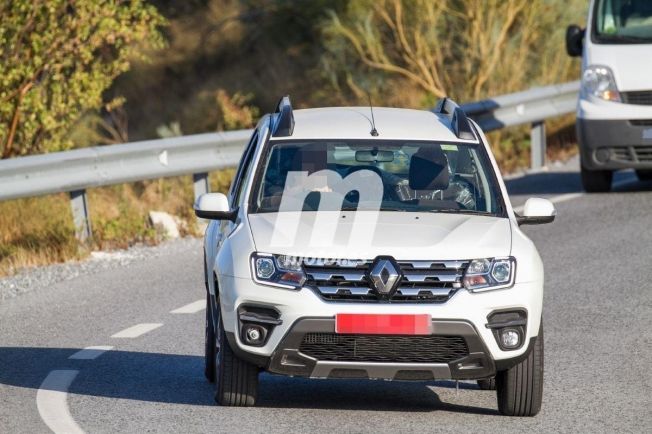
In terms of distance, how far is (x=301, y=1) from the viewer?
29.4 m

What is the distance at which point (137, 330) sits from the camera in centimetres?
1052

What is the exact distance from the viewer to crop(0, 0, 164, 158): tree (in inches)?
677

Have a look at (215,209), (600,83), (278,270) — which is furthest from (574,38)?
A: (278,270)

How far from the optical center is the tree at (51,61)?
1720cm

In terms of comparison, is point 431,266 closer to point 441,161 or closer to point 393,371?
point 393,371

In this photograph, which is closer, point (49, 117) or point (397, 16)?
point (49, 117)

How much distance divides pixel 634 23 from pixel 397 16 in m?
6.59

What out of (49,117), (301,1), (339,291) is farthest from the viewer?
(301,1)

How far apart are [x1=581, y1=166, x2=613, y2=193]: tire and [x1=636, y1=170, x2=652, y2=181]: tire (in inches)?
44.8

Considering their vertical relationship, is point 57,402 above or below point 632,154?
above

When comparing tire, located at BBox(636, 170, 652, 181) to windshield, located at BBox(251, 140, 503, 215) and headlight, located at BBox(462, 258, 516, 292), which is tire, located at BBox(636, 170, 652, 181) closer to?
windshield, located at BBox(251, 140, 503, 215)

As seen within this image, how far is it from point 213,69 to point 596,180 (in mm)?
18954

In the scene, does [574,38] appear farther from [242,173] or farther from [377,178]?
[377,178]

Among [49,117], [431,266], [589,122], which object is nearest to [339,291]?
[431,266]
